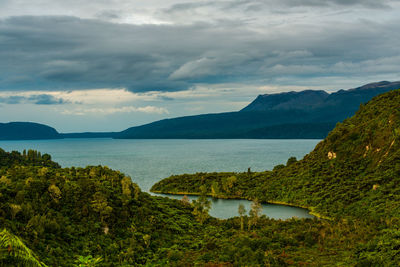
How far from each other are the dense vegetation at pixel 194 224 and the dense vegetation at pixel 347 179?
0.44m

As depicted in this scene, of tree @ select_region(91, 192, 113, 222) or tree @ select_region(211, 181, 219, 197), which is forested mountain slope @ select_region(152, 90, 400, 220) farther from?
tree @ select_region(91, 192, 113, 222)

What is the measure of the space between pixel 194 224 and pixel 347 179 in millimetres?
58092

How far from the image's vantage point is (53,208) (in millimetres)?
64500

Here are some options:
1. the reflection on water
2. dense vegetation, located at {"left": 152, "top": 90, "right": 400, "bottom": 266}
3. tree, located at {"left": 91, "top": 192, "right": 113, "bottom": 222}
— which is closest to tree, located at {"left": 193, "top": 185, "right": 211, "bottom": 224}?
the reflection on water

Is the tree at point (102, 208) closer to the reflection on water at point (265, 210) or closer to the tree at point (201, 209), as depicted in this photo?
the tree at point (201, 209)

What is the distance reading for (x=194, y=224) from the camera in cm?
8275

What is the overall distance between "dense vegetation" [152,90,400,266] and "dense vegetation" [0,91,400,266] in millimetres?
439

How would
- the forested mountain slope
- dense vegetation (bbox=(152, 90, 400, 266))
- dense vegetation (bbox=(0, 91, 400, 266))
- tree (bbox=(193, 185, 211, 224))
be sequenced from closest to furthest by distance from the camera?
dense vegetation (bbox=(0, 91, 400, 266)), tree (bbox=(193, 185, 211, 224)), dense vegetation (bbox=(152, 90, 400, 266)), the forested mountain slope

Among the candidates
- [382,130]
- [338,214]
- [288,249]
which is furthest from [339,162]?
[288,249]

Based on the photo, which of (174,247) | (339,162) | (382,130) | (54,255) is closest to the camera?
(54,255)

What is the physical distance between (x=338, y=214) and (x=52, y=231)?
7414 cm

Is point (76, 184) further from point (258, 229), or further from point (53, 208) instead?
point (258, 229)

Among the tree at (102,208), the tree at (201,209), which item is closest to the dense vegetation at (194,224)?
the tree at (102,208)

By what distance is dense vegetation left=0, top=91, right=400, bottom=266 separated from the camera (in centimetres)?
5175
